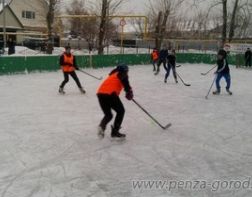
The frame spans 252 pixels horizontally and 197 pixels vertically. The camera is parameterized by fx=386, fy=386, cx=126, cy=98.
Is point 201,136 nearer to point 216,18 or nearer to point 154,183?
point 154,183

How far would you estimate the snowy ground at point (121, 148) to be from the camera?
4707 mm

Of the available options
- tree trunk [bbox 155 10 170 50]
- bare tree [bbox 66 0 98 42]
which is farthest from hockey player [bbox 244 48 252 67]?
bare tree [bbox 66 0 98 42]

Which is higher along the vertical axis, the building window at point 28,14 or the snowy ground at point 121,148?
the building window at point 28,14

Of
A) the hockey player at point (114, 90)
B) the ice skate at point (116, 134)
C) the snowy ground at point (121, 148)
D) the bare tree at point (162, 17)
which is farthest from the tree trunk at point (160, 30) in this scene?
the hockey player at point (114, 90)

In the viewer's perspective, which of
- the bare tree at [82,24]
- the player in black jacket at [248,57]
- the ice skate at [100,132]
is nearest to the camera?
the ice skate at [100,132]

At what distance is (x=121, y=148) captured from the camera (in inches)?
248

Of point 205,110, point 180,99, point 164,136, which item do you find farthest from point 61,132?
point 180,99

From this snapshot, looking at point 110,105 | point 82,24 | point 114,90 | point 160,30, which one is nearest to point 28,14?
point 82,24

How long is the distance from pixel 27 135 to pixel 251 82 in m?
11.9

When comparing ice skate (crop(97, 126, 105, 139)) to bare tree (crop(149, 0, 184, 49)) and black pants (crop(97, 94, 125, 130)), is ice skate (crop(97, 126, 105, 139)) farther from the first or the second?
bare tree (crop(149, 0, 184, 49))

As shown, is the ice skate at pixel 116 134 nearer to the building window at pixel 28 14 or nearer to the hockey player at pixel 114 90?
the hockey player at pixel 114 90

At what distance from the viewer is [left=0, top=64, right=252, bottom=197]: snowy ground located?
4707mm

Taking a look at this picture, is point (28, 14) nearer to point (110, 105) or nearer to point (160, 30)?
point (160, 30)

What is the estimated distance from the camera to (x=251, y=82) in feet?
54.0
